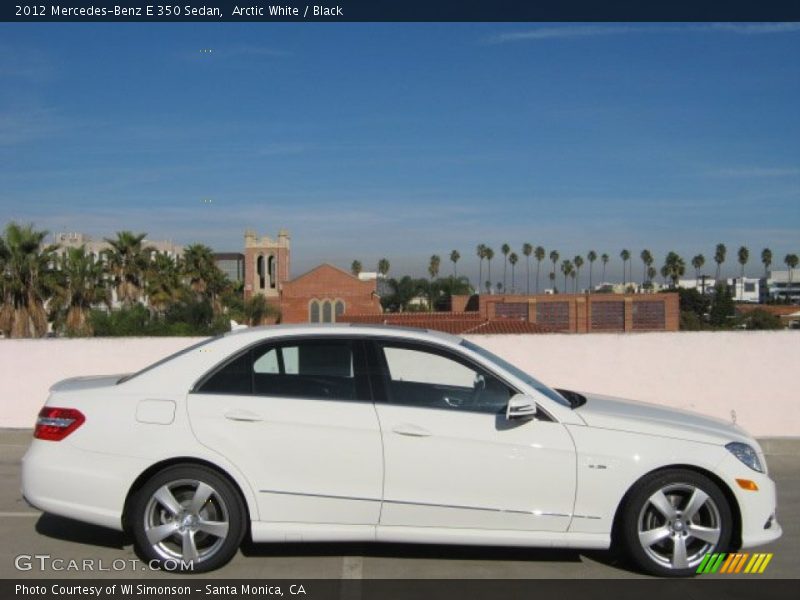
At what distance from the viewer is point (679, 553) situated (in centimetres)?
522

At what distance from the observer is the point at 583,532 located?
5.21 meters

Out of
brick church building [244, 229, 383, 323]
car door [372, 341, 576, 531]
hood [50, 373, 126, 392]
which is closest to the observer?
car door [372, 341, 576, 531]

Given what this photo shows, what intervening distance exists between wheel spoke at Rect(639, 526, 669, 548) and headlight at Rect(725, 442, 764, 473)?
639 mm

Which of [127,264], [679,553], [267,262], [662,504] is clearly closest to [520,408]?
[662,504]

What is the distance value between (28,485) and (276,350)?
5.76 ft

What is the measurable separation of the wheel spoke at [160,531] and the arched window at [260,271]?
9429 cm

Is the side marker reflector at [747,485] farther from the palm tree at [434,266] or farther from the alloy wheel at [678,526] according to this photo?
the palm tree at [434,266]

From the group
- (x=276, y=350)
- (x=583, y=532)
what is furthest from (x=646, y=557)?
(x=276, y=350)

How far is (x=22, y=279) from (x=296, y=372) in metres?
32.0

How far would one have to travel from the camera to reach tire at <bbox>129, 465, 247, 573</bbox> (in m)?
5.21

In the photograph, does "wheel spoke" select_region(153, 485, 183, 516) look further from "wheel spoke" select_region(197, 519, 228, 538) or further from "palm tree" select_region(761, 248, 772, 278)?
"palm tree" select_region(761, 248, 772, 278)

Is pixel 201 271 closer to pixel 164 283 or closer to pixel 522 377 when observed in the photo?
pixel 164 283

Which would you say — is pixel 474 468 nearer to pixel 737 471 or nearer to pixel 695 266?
pixel 737 471

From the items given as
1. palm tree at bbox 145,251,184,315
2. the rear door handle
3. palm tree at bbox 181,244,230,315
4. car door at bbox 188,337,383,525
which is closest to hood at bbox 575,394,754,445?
car door at bbox 188,337,383,525
